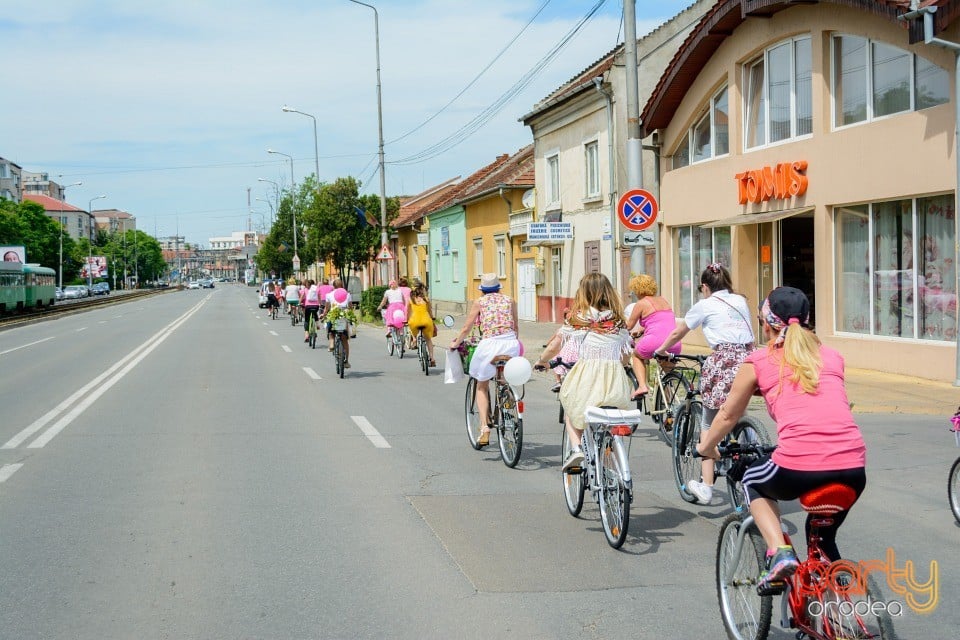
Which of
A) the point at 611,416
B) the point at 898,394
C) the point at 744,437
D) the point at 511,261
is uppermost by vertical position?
the point at 511,261

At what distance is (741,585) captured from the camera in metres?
4.14

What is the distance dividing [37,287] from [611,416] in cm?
6041

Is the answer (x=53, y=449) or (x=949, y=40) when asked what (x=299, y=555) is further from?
(x=949, y=40)

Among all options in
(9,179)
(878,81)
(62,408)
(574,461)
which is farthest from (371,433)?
(9,179)

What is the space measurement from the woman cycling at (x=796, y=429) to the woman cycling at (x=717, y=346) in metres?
2.68

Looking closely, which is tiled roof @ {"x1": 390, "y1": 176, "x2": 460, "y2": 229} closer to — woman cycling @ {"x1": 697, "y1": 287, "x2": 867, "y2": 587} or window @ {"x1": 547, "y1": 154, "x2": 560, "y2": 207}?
window @ {"x1": 547, "y1": 154, "x2": 560, "y2": 207}

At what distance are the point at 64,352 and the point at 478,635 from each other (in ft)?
69.1

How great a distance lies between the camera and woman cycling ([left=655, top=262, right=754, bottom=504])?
6.87m

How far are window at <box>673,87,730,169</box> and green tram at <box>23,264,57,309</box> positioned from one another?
152 ft

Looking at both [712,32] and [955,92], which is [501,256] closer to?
[712,32]

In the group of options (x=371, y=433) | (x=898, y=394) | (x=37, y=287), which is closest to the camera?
(x=371, y=433)

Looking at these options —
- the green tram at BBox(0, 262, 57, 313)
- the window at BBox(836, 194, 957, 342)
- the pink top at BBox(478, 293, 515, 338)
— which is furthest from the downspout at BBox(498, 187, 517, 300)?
the green tram at BBox(0, 262, 57, 313)

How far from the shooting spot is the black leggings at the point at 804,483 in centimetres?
378

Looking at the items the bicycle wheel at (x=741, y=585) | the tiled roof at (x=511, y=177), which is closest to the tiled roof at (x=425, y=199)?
the tiled roof at (x=511, y=177)
